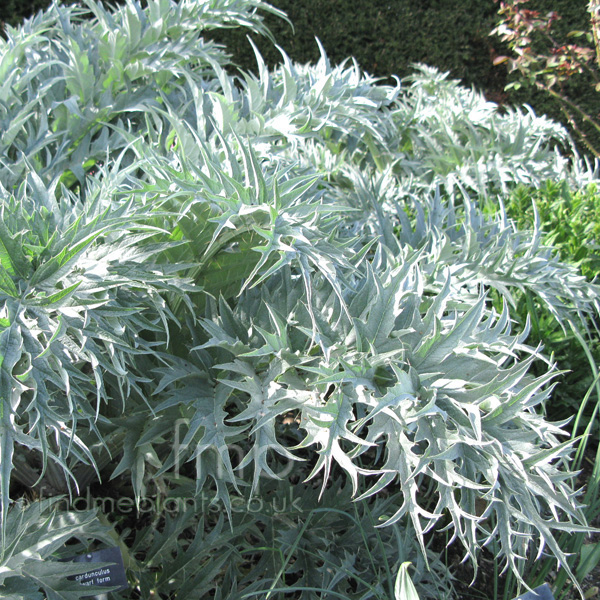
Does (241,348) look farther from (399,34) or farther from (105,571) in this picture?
(399,34)

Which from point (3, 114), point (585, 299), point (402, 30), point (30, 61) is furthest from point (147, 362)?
point (402, 30)

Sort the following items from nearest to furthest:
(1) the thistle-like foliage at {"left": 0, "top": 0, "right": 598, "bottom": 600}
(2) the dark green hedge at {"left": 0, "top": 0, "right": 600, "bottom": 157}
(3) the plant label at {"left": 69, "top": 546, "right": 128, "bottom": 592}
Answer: (1) the thistle-like foliage at {"left": 0, "top": 0, "right": 598, "bottom": 600} < (3) the plant label at {"left": 69, "top": 546, "right": 128, "bottom": 592} < (2) the dark green hedge at {"left": 0, "top": 0, "right": 600, "bottom": 157}

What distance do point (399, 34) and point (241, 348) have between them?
400 cm

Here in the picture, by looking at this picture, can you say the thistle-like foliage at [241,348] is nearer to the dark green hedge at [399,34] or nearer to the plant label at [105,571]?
the plant label at [105,571]

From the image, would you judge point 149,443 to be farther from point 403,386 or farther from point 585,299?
point 585,299

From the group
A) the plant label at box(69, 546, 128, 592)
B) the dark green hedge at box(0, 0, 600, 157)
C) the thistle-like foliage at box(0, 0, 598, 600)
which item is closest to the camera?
the thistle-like foliage at box(0, 0, 598, 600)

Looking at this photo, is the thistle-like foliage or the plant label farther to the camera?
the plant label

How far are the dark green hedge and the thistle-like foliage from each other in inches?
110

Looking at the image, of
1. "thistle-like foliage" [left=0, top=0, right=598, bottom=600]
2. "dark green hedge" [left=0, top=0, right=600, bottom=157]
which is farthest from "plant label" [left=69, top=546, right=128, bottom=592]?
"dark green hedge" [left=0, top=0, right=600, bottom=157]

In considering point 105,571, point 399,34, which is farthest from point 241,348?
point 399,34

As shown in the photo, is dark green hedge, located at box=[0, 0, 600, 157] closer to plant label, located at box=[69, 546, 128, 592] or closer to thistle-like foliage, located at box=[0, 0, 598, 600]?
thistle-like foliage, located at box=[0, 0, 598, 600]

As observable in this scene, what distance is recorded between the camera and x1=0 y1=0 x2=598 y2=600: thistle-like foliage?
96 cm

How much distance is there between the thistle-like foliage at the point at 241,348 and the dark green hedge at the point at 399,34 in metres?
2.80

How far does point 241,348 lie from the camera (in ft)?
3.66
